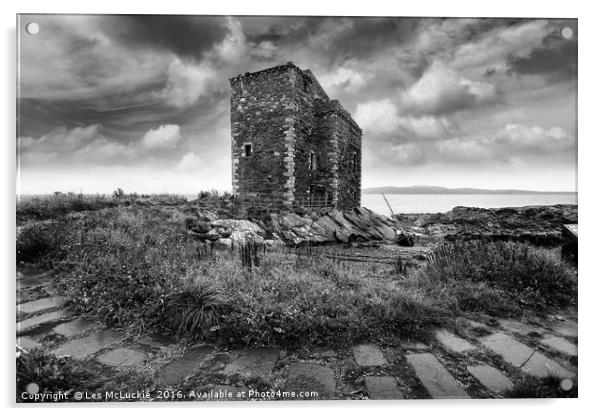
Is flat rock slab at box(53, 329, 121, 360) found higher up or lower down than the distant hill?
lower down

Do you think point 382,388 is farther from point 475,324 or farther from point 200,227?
point 200,227

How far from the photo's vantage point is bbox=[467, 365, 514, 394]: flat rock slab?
2557 millimetres

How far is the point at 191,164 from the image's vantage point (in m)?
4.59

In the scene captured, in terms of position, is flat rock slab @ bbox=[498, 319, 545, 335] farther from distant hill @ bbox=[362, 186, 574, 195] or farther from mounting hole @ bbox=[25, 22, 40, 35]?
mounting hole @ bbox=[25, 22, 40, 35]

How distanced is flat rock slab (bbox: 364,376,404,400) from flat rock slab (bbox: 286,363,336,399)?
0.32 meters

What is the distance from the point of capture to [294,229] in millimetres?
10539

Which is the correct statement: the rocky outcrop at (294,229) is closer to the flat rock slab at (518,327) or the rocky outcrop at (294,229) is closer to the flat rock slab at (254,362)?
the flat rock slab at (254,362)

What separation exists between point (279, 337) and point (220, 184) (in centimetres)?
329

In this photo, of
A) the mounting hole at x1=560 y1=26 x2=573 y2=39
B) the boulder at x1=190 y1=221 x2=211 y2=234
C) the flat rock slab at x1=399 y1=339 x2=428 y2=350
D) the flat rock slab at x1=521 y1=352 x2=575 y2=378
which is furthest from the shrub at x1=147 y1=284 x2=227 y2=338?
the mounting hole at x1=560 y1=26 x2=573 y2=39

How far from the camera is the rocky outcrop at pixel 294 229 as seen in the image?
26.8 ft

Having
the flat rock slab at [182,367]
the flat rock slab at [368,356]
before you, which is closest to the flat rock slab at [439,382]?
the flat rock slab at [368,356]

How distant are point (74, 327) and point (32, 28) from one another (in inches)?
136

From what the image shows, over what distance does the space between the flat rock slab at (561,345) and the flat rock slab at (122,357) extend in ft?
13.7
